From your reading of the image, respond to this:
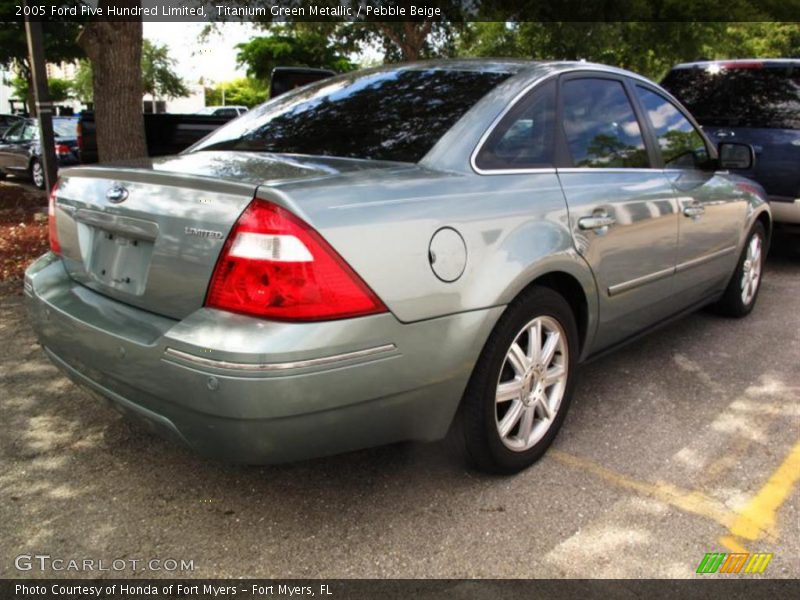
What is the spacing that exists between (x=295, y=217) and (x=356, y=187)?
0.27 m

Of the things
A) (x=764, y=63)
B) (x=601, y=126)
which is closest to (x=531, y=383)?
(x=601, y=126)

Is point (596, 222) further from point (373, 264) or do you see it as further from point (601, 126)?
point (373, 264)

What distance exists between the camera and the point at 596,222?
297cm

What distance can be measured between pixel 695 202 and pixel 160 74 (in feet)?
188

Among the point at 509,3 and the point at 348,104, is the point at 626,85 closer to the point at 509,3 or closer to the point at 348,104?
the point at 348,104

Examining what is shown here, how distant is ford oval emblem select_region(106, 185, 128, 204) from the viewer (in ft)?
7.96

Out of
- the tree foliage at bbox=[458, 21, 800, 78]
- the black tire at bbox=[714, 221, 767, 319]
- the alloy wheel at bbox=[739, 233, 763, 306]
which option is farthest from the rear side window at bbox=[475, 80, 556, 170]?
the tree foliage at bbox=[458, 21, 800, 78]

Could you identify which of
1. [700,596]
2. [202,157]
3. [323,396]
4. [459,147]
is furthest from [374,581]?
[202,157]

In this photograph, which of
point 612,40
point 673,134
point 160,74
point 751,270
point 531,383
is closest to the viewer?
point 531,383

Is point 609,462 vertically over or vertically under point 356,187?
under

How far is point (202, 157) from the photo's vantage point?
2836mm

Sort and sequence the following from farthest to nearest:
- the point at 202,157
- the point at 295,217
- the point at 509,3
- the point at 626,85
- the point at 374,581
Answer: the point at 509,3 → the point at 626,85 → the point at 202,157 → the point at 374,581 → the point at 295,217

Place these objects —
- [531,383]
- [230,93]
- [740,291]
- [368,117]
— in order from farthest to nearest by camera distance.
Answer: [230,93] < [740,291] < [368,117] < [531,383]

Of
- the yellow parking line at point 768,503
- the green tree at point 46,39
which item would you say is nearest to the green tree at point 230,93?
the green tree at point 46,39
